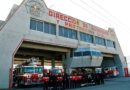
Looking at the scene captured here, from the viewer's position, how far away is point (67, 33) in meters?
36.5

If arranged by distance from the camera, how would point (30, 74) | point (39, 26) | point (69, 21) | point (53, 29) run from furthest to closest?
1. point (69, 21)
2. point (53, 29)
3. point (39, 26)
4. point (30, 74)

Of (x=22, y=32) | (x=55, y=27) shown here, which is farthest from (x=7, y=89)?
(x=55, y=27)

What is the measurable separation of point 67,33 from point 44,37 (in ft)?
21.9

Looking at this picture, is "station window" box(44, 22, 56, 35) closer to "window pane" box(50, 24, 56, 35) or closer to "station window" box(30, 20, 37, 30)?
"window pane" box(50, 24, 56, 35)

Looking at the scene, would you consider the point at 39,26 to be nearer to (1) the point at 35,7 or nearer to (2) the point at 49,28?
(2) the point at 49,28

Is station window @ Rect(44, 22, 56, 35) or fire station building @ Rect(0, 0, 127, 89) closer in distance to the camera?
fire station building @ Rect(0, 0, 127, 89)

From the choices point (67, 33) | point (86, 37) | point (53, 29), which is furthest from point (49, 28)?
point (86, 37)

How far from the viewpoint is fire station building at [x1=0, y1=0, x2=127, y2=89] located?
25647 mm

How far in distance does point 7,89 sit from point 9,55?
4792 mm

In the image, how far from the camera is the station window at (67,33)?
35.2m

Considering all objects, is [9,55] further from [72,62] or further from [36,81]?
[72,62]

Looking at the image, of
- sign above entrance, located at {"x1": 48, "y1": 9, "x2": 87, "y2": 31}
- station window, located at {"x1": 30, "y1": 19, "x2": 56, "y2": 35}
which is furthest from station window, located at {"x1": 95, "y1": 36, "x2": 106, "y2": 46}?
station window, located at {"x1": 30, "y1": 19, "x2": 56, "y2": 35}

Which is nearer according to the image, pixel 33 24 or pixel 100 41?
pixel 33 24

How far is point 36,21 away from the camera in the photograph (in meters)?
30.7
